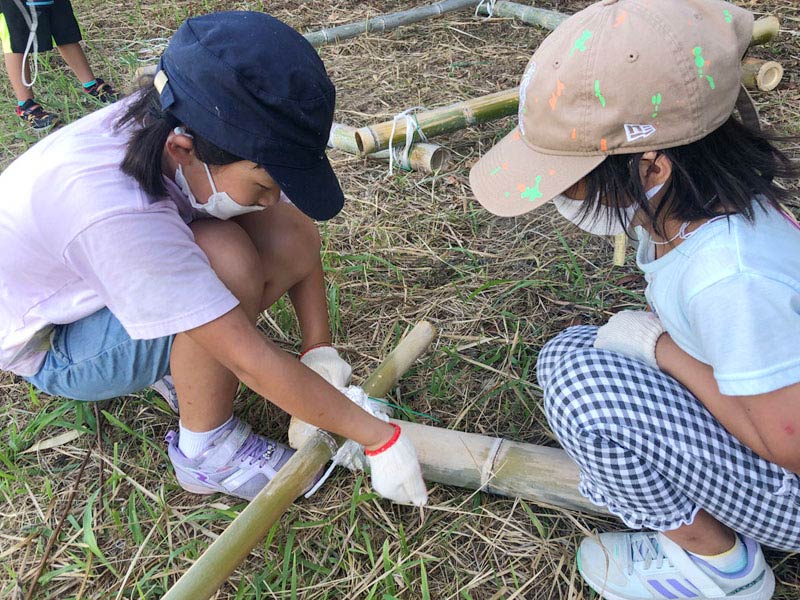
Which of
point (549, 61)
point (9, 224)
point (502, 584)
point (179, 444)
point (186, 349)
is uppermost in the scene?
point (549, 61)

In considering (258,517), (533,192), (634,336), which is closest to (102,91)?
(258,517)

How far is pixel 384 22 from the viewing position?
3.81 meters

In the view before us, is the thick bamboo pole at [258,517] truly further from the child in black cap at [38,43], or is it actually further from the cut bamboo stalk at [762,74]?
the child in black cap at [38,43]

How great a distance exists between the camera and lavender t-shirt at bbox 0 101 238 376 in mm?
1287

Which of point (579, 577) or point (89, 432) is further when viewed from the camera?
point (89, 432)

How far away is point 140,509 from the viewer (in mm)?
1708

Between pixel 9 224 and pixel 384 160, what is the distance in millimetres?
1647

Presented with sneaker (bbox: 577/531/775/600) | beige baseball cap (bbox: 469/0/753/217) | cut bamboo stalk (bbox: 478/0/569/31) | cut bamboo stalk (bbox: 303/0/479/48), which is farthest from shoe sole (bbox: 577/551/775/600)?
cut bamboo stalk (bbox: 303/0/479/48)

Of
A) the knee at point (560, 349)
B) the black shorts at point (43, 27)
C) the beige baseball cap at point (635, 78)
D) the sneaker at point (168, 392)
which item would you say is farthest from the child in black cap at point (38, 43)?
the beige baseball cap at point (635, 78)

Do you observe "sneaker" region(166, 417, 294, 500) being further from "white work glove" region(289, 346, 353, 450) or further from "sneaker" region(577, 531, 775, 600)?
"sneaker" region(577, 531, 775, 600)

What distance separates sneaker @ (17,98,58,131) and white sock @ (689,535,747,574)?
3.27 metres

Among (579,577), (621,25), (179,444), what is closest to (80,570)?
(179,444)

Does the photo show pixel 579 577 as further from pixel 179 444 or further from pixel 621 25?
pixel 621 25

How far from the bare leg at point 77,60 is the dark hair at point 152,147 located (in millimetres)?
2540
